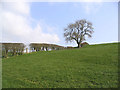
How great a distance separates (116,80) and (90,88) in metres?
2.30

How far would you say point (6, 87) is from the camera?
231 inches

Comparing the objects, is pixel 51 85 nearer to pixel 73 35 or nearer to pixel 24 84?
pixel 24 84

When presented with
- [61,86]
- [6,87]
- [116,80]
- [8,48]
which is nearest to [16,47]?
[8,48]

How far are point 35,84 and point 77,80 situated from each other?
2.82m

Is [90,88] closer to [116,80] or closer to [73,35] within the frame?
[116,80]

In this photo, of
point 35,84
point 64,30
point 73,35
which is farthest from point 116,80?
point 64,30

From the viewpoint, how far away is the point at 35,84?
6.23 m

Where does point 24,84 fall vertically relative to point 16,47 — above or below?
below

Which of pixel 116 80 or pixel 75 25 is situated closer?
pixel 116 80

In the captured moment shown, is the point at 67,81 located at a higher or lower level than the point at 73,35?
lower

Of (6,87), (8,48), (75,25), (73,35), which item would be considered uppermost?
(75,25)

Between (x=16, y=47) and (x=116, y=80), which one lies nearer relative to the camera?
(x=116, y=80)

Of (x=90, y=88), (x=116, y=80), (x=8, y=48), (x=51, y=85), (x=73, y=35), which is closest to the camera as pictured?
(x=90, y=88)

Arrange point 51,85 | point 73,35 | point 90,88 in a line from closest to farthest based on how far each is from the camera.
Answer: point 90,88, point 51,85, point 73,35
